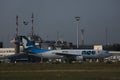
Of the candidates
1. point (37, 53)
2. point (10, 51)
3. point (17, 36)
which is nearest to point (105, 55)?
point (37, 53)

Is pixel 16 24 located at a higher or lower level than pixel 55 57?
higher

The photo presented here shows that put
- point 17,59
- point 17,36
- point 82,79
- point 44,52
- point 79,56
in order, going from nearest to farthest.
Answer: point 82,79
point 79,56
point 44,52
point 17,59
point 17,36

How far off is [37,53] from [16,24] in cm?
2887

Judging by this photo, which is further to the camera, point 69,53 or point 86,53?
point 69,53

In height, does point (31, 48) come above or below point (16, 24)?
below

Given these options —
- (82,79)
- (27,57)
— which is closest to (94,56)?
(27,57)

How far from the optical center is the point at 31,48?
476 ft

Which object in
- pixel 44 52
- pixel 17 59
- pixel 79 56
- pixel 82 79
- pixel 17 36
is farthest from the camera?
pixel 17 36

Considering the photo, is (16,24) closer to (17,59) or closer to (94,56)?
(17,59)

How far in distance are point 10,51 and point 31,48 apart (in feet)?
184

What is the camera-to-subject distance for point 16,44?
18225 centimetres

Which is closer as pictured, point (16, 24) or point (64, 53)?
point (64, 53)

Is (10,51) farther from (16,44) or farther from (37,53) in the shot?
(37,53)

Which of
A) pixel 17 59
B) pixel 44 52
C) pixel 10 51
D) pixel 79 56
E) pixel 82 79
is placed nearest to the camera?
pixel 82 79
